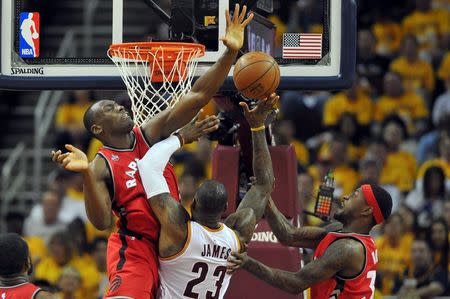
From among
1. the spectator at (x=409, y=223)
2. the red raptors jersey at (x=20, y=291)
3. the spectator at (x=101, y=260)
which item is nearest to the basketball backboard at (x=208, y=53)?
the red raptors jersey at (x=20, y=291)

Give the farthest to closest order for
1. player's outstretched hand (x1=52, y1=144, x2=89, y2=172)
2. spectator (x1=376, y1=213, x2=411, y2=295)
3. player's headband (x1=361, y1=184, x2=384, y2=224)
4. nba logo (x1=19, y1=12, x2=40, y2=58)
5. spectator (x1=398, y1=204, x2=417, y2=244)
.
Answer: spectator (x1=398, y1=204, x2=417, y2=244), spectator (x1=376, y1=213, x2=411, y2=295), nba logo (x1=19, y1=12, x2=40, y2=58), player's headband (x1=361, y1=184, x2=384, y2=224), player's outstretched hand (x1=52, y1=144, x2=89, y2=172)

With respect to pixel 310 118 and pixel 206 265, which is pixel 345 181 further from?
pixel 206 265

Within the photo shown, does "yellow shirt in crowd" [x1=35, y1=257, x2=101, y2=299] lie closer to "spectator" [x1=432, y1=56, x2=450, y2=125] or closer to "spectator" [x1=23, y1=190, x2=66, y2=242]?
"spectator" [x1=23, y1=190, x2=66, y2=242]

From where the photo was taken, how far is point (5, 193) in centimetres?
1473

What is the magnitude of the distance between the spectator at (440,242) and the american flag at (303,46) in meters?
3.75

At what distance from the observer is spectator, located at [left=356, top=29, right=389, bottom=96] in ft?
47.4

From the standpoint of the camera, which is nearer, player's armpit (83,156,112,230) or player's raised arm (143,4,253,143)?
player's armpit (83,156,112,230)

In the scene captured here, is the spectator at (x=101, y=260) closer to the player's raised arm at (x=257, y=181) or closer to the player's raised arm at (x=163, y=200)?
the player's raised arm at (x=257, y=181)

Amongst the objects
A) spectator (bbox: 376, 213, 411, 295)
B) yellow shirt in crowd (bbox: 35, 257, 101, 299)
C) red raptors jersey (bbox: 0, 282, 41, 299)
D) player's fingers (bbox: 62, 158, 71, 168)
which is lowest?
yellow shirt in crowd (bbox: 35, 257, 101, 299)

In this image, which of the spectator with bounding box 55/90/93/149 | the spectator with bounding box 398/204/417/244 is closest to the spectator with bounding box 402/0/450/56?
the spectator with bounding box 398/204/417/244

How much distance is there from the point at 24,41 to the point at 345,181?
5548 mm

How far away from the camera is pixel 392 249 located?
11875 mm

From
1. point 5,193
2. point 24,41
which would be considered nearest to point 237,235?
point 24,41

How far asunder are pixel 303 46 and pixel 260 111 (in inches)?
37.9
